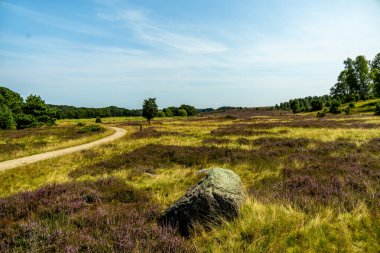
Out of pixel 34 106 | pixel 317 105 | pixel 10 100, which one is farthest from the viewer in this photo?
pixel 317 105

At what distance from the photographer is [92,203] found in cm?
656

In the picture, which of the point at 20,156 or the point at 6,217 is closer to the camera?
the point at 6,217

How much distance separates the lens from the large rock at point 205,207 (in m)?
4.85

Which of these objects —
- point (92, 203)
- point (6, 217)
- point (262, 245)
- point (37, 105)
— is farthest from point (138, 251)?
point (37, 105)

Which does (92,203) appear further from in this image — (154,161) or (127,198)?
(154,161)

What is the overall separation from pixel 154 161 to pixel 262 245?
37.2 ft

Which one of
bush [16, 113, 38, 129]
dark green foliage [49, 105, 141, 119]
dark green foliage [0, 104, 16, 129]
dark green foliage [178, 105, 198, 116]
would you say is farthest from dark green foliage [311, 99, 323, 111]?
dark green foliage [49, 105, 141, 119]

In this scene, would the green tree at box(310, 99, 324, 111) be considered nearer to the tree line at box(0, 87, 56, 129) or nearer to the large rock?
the tree line at box(0, 87, 56, 129)

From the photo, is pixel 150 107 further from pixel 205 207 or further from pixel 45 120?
pixel 205 207

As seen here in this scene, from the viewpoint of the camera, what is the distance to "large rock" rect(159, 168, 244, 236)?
4.85 meters

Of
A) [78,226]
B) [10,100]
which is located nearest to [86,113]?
[10,100]

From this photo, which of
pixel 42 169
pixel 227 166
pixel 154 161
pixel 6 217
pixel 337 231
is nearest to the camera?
pixel 337 231

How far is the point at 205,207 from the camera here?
16.2ft

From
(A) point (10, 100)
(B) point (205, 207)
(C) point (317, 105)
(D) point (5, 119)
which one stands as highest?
(A) point (10, 100)
